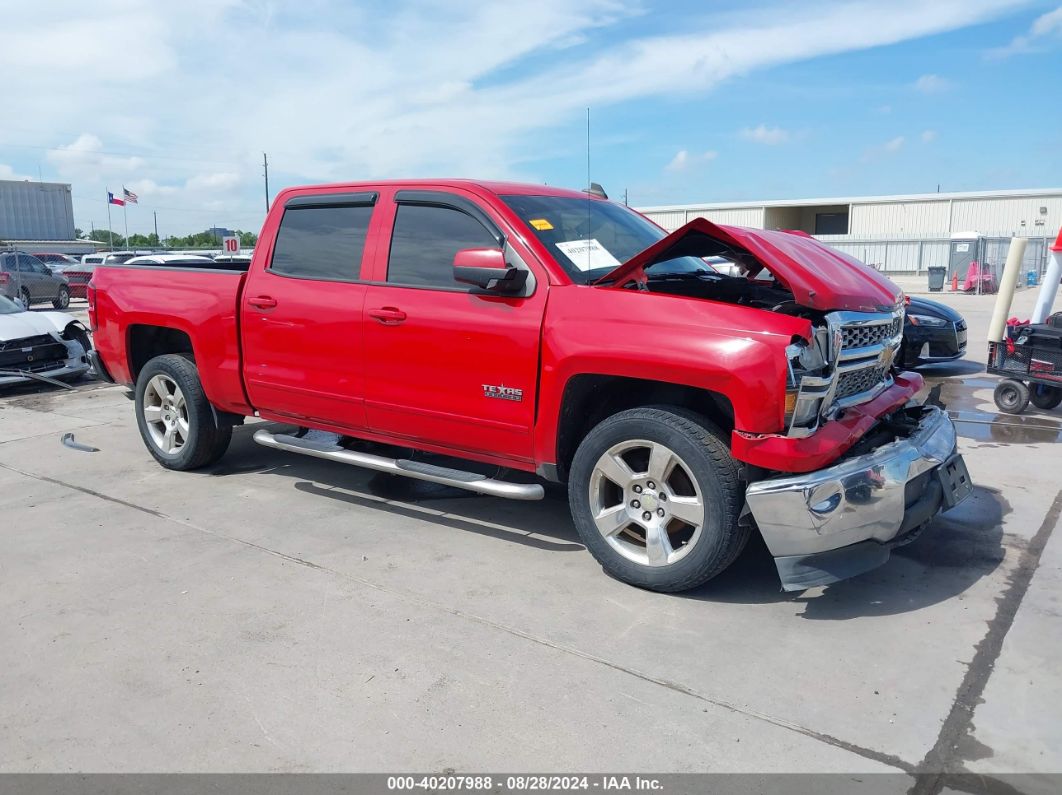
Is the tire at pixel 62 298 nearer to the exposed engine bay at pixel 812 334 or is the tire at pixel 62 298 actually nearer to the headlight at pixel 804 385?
the exposed engine bay at pixel 812 334

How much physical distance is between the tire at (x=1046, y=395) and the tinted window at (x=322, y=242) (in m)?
6.38

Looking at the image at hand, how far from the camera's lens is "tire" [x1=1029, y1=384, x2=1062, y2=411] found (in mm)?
7875

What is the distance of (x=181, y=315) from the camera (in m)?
5.77

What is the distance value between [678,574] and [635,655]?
56 centimetres

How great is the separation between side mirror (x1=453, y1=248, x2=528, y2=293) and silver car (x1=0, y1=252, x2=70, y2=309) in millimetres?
22878

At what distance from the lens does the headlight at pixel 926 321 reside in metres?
10.3

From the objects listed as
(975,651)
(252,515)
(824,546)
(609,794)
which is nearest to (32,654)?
(252,515)

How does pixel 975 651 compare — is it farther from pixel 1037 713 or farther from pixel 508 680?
pixel 508 680

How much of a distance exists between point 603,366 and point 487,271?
28.7 inches

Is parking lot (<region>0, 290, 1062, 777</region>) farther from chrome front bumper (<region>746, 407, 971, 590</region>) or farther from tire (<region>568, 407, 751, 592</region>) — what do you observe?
chrome front bumper (<region>746, 407, 971, 590</region>)

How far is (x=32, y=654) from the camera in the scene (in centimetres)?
352

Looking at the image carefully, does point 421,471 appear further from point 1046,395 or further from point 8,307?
point 8,307

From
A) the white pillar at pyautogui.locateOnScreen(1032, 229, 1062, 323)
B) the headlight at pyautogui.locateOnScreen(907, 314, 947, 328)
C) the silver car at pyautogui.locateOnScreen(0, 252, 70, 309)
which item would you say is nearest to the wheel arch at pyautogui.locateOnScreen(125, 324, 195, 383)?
the white pillar at pyautogui.locateOnScreen(1032, 229, 1062, 323)

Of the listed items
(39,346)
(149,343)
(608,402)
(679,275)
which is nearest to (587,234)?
(679,275)
